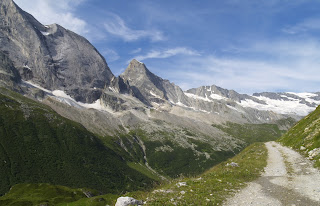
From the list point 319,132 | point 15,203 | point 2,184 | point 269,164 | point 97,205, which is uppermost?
point 319,132

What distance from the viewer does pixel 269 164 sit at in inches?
1238

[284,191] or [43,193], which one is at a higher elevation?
[284,191]

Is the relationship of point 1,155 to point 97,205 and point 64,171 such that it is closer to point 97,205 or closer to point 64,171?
point 64,171

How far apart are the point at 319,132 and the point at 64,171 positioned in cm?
20472

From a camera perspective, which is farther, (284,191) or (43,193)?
(43,193)

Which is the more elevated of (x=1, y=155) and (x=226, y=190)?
(x=226, y=190)

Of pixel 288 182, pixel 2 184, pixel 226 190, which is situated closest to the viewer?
pixel 226 190

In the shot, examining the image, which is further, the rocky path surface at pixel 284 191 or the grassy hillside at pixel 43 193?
the grassy hillside at pixel 43 193

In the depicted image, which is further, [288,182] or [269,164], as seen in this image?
[269,164]

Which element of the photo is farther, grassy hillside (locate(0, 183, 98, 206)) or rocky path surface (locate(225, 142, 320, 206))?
grassy hillside (locate(0, 183, 98, 206))

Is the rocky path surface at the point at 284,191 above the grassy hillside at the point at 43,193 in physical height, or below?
above

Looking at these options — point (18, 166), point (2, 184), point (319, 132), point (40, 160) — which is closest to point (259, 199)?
point (319, 132)

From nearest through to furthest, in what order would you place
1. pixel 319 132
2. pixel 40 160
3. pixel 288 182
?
1. pixel 288 182
2. pixel 319 132
3. pixel 40 160

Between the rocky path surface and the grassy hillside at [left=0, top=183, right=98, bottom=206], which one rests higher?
the rocky path surface
